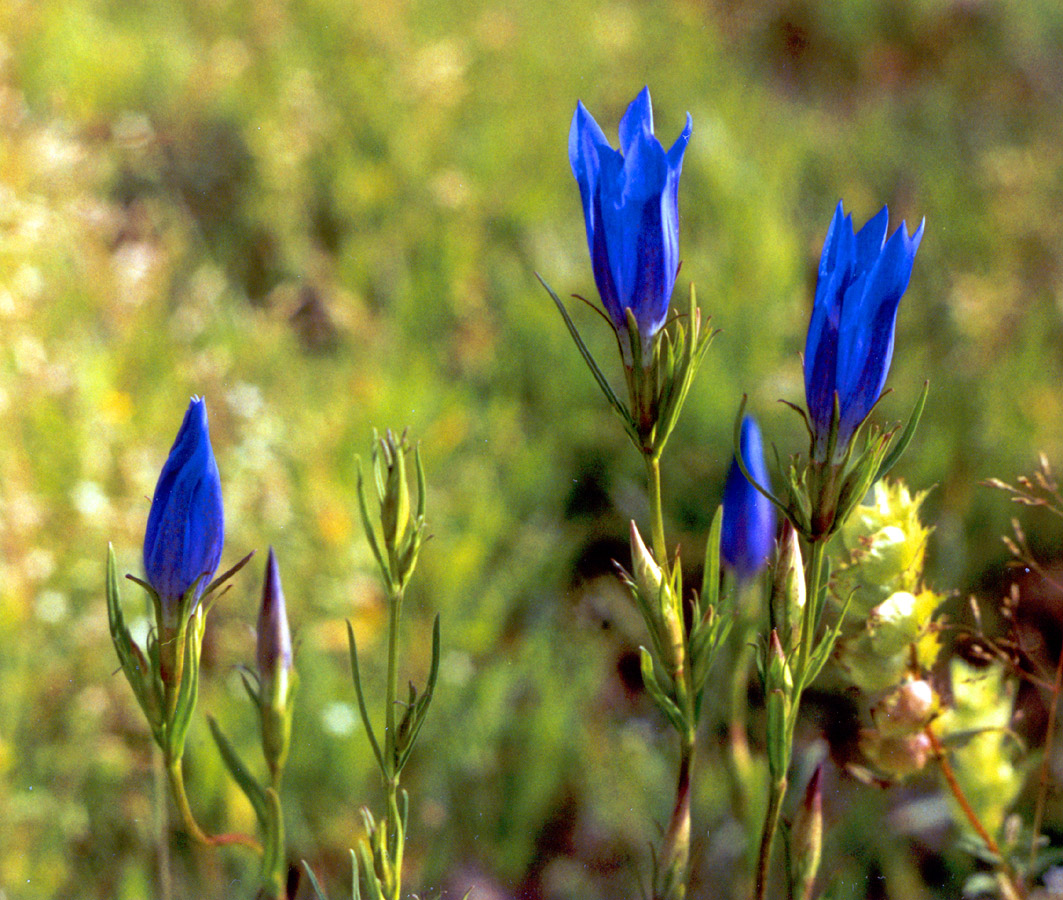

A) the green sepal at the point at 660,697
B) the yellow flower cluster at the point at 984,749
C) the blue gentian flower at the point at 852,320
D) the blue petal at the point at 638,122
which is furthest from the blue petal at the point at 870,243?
the yellow flower cluster at the point at 984,749

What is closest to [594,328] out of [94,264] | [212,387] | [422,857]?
[212,387]

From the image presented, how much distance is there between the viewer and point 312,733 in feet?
4.26

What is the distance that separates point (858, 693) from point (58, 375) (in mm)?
1175

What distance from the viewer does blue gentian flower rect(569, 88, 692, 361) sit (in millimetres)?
541

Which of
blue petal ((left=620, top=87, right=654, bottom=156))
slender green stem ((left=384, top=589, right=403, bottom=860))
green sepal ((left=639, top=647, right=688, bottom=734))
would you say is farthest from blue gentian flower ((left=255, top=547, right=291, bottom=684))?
blue petal ((left=620, top=87, right=654, bottom=156))

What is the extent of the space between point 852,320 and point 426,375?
4.27 feet

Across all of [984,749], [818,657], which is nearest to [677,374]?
[818,657]

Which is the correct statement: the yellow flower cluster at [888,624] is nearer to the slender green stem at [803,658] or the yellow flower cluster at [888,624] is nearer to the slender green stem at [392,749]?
the slender green stem at [803,658]

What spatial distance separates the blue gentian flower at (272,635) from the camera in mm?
638

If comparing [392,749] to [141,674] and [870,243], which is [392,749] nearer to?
[141,674]

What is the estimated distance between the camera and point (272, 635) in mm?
637

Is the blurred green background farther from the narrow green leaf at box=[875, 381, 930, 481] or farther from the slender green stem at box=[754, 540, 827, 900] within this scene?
the narrow green leaf at box=[875, 381, 930, 481]

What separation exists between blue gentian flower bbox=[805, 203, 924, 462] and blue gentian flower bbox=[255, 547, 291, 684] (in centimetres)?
34

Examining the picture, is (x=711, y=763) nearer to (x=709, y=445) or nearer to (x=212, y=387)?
(x=709, y=445)
